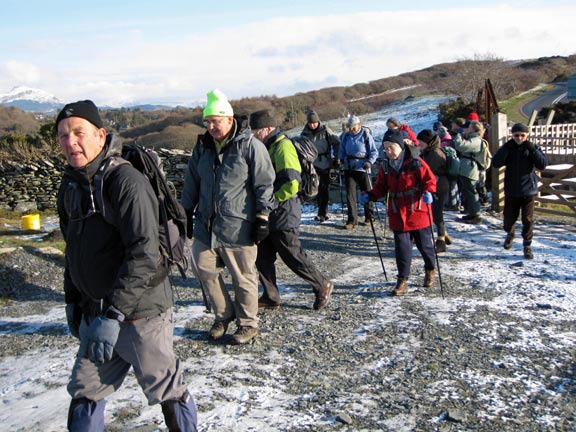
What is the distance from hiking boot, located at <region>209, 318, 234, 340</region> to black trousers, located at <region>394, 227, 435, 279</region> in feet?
7.06

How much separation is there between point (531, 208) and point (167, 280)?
6.14 metres

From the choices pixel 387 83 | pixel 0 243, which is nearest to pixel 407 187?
pixel 0 243

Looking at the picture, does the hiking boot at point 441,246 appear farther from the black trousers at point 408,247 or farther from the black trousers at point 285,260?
the black trousers at point 285,260

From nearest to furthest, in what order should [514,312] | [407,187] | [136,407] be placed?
[136,407]
[514,312]
[407,187]

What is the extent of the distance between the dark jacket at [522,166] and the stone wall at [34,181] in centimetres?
923

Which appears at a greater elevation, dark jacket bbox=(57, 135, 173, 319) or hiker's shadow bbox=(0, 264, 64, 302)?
dark jacket bbox=(57, 135, 173, 319)

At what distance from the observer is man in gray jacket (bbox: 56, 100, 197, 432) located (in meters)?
2.71

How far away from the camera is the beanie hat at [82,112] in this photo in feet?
9.15

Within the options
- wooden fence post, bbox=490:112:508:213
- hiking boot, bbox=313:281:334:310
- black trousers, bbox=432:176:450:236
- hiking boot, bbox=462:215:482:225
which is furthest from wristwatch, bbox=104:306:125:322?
wooden fence post, bbox=490:112:508:213

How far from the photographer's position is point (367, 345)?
194 inches

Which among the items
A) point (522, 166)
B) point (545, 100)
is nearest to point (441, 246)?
point (522, 166)

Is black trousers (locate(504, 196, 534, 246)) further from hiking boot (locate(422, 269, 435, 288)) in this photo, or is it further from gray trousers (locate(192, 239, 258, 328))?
gray trousers (locate(192, 239, 258, 328))

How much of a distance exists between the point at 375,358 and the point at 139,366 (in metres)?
2.34

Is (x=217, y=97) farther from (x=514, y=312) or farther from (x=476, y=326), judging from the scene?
(x=514, y=312)
